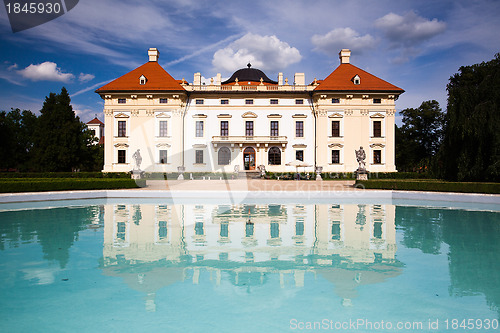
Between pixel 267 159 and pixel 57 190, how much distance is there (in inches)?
891

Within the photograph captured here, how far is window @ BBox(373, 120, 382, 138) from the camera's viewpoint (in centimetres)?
3722

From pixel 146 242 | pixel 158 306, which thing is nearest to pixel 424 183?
pixel 146 242

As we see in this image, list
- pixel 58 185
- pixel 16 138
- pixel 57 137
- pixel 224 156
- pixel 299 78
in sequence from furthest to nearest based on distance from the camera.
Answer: pixel 16 138, pixel 299 78, pixel 224 156, pixel 57 137, pixel 58 185

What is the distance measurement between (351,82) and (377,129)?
20.9ft

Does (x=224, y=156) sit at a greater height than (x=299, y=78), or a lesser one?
lesser

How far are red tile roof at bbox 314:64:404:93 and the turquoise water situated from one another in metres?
27.6

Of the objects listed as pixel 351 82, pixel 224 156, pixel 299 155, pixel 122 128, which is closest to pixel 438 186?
pixel 299 155

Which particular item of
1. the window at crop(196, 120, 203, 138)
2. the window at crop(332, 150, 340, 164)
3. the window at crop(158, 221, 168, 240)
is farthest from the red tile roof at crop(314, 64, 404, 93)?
the window at crop(158, 221, 168, 240)

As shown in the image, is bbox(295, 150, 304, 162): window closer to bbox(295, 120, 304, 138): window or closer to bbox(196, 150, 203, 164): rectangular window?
bbox(295, 120, 304, 138): window

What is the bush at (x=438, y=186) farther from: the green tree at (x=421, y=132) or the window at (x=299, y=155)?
the green tree at (x=421, y=132)

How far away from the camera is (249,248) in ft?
26.7

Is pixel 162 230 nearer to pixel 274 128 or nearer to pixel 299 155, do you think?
pixel 299 155

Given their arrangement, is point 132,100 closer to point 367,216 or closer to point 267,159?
point 267,159

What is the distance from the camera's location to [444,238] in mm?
9391
